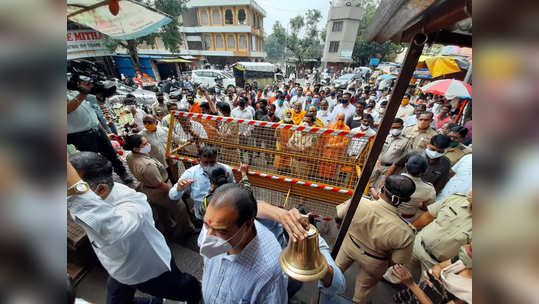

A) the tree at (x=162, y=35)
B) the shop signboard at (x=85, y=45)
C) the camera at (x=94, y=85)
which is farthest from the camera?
→ the tree at (x=162, y=35)

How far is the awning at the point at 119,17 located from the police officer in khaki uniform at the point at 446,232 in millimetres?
5162

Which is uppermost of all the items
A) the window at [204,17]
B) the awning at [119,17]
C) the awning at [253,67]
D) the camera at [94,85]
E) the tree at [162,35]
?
the window at [204,17]

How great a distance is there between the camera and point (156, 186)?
2.98 metres

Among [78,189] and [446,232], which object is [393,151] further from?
[78,189]

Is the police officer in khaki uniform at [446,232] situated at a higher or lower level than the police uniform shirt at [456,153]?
lower

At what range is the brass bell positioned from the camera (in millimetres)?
1173

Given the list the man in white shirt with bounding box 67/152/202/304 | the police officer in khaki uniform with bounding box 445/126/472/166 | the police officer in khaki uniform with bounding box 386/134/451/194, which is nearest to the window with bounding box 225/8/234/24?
the police officer in khaki uniform with bounding box 445/126/472/166

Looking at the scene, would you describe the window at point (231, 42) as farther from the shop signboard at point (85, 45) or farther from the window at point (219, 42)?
the shop signboard at point (85, 45)

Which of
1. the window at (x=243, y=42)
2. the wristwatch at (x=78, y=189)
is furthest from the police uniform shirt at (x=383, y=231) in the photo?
the window at (x=243, y=42)

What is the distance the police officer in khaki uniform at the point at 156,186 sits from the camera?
2873 mm

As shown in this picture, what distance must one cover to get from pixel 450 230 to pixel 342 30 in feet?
133

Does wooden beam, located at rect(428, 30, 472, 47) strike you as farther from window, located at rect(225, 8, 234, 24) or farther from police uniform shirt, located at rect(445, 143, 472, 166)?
Result: window, located at rect(225, 8, 234, 24)
